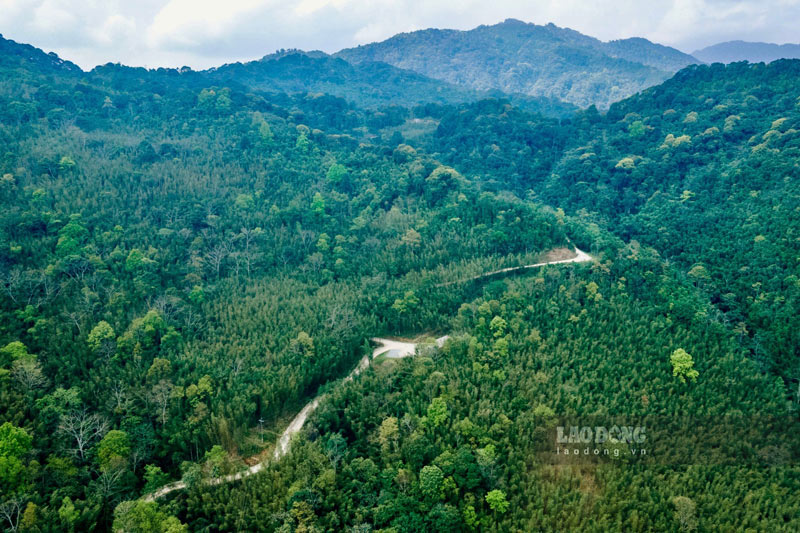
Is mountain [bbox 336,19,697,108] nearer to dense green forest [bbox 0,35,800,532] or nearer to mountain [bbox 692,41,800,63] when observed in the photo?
mountain [bbox 692,41,800,63]

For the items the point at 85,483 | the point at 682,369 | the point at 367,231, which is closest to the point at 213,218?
the point at 367,231

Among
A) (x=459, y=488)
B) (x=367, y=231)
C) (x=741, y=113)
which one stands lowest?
(x=459, y=488)

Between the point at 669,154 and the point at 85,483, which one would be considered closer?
the point at 85,483

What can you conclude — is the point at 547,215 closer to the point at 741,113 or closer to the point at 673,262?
Answer: the point at 673,262

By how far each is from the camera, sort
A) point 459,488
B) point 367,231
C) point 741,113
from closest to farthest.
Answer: point 459,488 → point 367,231 → point 741,113

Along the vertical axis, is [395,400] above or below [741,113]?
below

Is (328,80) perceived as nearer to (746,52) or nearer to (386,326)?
(386,326)

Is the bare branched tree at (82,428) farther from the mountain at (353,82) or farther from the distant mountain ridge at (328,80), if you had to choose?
the mountain at (353,82)
